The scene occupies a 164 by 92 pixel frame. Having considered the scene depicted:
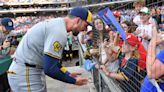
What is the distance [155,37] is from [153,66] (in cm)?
24

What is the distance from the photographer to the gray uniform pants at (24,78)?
134 inches

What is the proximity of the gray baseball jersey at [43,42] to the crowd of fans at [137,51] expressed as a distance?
0.66 m

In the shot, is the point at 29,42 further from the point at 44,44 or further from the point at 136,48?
the point at 136,48

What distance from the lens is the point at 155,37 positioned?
2449 millimetres

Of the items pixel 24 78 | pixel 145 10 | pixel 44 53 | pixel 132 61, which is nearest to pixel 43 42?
pixel 44 53

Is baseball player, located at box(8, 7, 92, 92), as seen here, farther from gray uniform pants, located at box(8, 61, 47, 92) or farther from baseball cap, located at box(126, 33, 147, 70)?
baseball cap, located at box(126, 33, 147, 70)

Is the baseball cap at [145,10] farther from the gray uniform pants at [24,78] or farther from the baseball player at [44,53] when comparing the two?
the gray uniform pants at [24,78]

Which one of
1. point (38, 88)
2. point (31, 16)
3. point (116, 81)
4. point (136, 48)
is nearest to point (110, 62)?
point (116, 81)

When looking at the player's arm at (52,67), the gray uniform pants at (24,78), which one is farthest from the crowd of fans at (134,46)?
the gray uniform pants at (24,78)

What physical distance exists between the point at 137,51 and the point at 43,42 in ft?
2.99

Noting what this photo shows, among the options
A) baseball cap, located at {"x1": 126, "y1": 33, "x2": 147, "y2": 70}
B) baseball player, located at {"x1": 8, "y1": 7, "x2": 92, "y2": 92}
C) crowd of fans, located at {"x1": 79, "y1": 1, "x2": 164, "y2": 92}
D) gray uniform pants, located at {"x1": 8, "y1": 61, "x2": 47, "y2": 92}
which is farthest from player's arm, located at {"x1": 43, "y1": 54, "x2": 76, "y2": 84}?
baseball cap, located at {"x1": 126, "y1": 33, "x2": 147, "y2": 70}

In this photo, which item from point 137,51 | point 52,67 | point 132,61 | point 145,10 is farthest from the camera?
point 145,10

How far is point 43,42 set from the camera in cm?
322

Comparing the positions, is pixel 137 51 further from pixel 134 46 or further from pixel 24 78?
pixel 24 78
